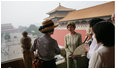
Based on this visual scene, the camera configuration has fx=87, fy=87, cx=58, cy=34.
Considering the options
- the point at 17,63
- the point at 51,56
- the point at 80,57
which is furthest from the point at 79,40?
the point at 17,63

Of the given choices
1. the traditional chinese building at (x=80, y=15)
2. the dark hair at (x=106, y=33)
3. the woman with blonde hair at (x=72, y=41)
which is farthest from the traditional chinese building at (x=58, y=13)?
the dark hair at (x=106, y=33)

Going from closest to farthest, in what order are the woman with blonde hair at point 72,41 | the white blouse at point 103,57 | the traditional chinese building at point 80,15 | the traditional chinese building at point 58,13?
1. the white blouse at point 103,57
2. the woman with blonde hair at point 72,41
3. the traditional chinese building at point 80,15
4. the traditional chinese building at point 58,13

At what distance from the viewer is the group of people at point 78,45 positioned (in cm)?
57

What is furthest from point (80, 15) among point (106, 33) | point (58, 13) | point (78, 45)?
point (106, 33)

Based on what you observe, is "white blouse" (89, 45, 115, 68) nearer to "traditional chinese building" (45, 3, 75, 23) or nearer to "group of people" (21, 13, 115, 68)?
"group of people" (21, 13, 115, 68)

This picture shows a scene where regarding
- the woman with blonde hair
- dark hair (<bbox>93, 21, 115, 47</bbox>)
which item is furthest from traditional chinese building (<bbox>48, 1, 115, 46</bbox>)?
dark hair (<bbox>93, 21, 115, 47</bbox>)

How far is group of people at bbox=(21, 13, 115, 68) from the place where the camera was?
1.88 ft

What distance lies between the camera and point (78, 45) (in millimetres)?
1210

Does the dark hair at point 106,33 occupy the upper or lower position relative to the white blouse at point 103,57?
upper

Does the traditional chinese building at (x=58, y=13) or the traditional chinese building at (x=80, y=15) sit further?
the traditional chinese building at (x=58, y=13)

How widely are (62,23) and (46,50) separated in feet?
17.7

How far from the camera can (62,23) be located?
6.15 m

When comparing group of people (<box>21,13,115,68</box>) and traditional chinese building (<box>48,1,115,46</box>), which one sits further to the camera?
traditional chinese building (<box>48,1,115,46</box>)

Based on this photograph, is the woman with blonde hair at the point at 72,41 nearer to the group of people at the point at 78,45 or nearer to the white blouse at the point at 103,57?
the group of people at the point at 78,45
